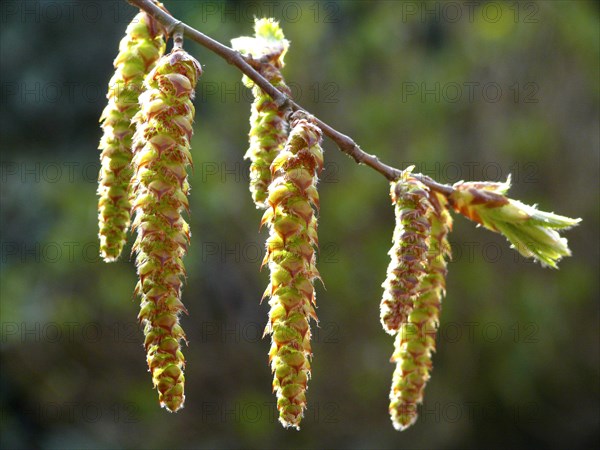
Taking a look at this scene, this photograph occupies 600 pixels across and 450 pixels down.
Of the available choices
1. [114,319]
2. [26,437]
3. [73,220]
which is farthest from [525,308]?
[26,437]

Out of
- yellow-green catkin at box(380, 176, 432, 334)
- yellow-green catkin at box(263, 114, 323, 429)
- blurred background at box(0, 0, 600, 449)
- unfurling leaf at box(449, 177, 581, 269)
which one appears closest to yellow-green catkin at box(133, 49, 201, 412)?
yellow-green catkin at box(263, 114, 323, 429)

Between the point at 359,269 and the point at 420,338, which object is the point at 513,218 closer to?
the point at 420,338

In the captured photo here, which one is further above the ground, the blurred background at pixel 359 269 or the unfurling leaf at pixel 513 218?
the blurred background at pixel 359 269

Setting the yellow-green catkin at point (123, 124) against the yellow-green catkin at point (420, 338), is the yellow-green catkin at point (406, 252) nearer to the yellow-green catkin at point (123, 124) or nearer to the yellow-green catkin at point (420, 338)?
the yellow-green catkin at point (420, 338)

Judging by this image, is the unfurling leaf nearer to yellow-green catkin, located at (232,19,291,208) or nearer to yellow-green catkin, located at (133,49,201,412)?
yellow-green catkin, located at (232,19,291,208)

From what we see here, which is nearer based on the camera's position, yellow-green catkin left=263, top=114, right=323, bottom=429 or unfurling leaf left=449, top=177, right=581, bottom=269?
yellow-green catkin left=263, top=114, right=323, bottom=429

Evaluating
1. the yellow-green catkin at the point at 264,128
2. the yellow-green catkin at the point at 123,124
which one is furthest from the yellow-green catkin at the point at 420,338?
the yellow-green catkin at the point at 123,124

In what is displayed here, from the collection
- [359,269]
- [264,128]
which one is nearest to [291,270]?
[264,128]
